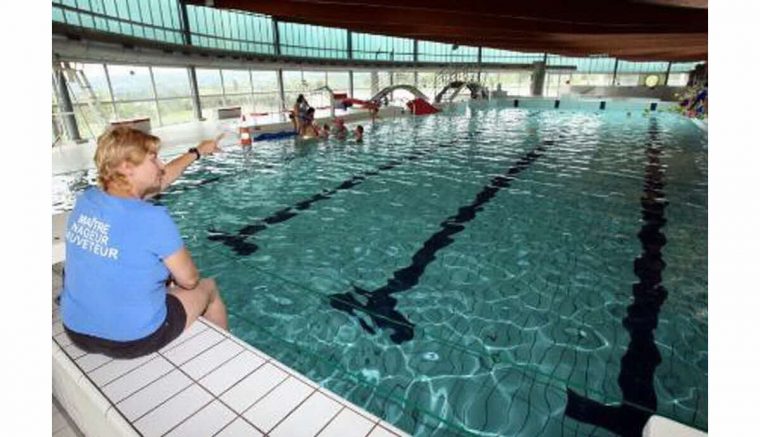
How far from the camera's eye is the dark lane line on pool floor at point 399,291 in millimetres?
3307

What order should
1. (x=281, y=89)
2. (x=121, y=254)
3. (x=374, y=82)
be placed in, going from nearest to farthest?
1. (x=121, y=254)
2. (x=281, y=89)
3. (x=374, y=82)

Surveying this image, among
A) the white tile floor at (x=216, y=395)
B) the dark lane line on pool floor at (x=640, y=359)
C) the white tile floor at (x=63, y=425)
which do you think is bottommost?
the dark lane line on pool floor at (x=640, y=359)

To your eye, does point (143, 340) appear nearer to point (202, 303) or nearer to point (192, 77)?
point (202, 303)

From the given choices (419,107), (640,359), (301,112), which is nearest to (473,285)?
(640,359)

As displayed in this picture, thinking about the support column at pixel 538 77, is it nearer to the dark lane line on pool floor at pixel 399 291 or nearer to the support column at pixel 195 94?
the support column at pixel 195 94

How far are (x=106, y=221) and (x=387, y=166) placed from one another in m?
7.49

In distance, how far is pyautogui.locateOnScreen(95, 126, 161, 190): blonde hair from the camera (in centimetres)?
161

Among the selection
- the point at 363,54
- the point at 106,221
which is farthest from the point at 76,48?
the point at 363,54

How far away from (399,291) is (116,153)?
107 inches

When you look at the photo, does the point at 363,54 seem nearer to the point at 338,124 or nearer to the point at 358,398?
the point at 338,124

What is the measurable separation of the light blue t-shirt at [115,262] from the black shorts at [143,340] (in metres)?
0.04

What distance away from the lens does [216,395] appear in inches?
68.0

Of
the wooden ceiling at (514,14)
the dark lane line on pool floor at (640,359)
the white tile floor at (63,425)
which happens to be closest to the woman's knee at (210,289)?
the white tile floor at (63,425)

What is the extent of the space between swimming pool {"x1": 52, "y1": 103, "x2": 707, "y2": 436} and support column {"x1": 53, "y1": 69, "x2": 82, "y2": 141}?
20.9 ft
